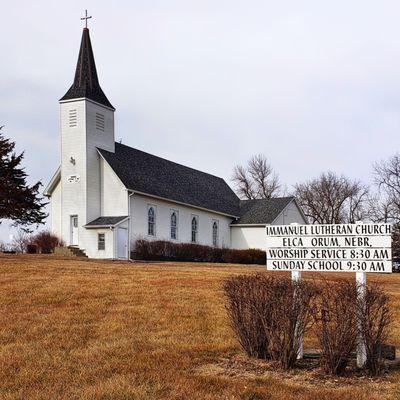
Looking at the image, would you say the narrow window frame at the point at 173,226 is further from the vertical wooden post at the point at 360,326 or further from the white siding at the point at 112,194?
the vertical wooden post at the point at 360,326

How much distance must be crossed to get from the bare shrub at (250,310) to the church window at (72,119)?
96.0 feet

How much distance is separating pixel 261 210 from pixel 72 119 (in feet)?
64.0

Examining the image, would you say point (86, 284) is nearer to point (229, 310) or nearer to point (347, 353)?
point (229, 310)

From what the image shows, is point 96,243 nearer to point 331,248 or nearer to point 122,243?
point 122,243

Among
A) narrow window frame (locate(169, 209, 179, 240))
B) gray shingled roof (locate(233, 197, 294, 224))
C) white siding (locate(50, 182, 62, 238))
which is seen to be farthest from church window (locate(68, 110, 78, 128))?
gray shingled roof (locate(233, 197, 294, 224))

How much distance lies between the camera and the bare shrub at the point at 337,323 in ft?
23.0

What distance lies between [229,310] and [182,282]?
28.0ft

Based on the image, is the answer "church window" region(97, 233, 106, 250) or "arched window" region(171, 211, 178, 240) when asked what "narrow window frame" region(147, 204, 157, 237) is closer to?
"arched window" region(171, 211, 178, 240)

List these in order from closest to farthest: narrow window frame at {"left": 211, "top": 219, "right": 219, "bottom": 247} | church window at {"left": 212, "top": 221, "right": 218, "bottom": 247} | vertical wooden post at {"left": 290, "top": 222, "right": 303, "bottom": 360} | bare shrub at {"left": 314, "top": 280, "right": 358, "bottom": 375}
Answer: bare shrub at {"left": 314, "top": 280, "right": 358, "bottom": 375}, vertical wooden post at {"left": 290, "top": 222, "right": 303, "bottom": 360}, narrow window frame at {"left": 211, "top": 219, "right": 219, "bottom": 247}, church window at {"left": 212, "top": 221, "right": 218, "bottom": 247}

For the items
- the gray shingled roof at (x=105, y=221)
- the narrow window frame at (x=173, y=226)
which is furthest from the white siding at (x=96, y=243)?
the narrow window frame at (x=173, y=226)

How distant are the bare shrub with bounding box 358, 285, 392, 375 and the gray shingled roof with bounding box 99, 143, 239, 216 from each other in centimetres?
2844

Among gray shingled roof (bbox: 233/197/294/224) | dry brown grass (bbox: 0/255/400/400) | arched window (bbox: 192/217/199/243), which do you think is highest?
gray shingled roof (bbox: 233/197/294/224)

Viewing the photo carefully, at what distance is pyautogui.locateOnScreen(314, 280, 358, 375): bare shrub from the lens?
701 centimetres

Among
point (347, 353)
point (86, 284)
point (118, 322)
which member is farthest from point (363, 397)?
point (86, 284)
